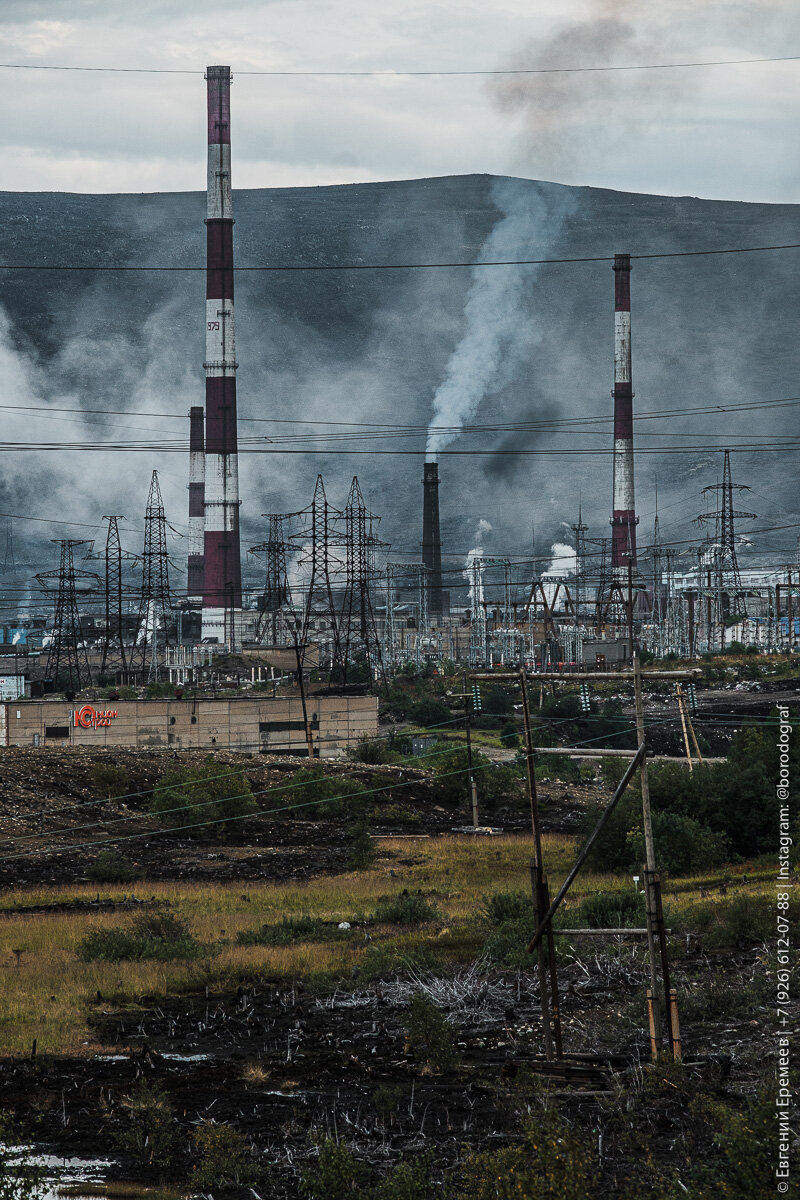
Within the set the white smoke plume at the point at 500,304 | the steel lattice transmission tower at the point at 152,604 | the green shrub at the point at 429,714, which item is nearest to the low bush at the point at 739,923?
the green shrub at the point at 429,714

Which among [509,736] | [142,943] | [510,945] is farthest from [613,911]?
[509,736]

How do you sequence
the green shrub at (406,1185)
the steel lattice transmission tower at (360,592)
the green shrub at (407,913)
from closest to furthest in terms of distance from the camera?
the green shrub at (406,1185) < the green shrub at (407,913) < the steel lattice transmission tower at (360,592)

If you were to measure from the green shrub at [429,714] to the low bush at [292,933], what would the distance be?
27262mm

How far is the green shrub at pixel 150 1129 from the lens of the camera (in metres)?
8.10

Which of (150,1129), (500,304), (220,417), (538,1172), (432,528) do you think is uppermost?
(500,304)

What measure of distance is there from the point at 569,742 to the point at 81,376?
102m

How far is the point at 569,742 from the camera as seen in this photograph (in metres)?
38.4

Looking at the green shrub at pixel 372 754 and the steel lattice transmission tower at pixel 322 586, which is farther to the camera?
the steel lattice transmission tower at pixel 322 586

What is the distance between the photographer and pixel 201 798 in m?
29.6

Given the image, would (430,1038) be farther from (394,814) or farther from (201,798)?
(201,798)

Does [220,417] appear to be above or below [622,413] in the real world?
below

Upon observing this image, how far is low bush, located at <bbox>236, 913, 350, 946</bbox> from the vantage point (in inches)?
610

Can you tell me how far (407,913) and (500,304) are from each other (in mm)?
133681

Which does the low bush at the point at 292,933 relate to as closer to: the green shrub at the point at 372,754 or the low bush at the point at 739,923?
the low bush at the point at 739,923
